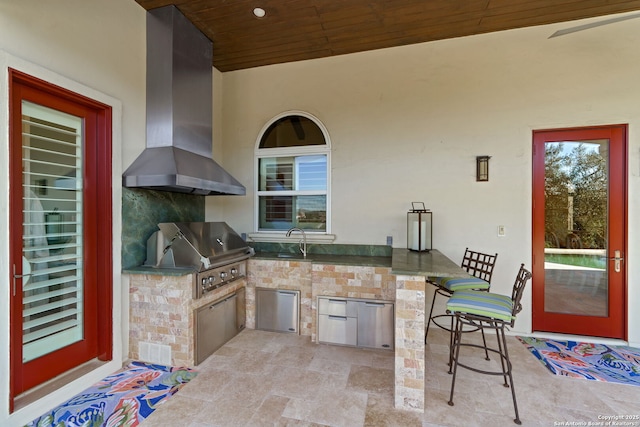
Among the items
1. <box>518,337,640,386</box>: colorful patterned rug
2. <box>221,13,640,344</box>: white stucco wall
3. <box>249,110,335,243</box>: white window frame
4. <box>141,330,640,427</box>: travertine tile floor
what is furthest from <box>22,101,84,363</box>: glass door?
<box>518,337,640,386</box>: colorful patterned rug

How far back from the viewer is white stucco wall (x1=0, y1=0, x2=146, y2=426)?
5.77 ft

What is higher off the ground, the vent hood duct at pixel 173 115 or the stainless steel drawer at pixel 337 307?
the vent hood duct at pixel 173 115

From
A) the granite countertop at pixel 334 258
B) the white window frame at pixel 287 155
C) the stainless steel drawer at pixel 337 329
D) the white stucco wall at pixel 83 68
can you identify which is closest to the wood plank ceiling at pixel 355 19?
the white stucco wall at pixel 83 68

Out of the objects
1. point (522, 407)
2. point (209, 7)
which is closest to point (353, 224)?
point (522, 407)

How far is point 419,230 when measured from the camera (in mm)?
3170

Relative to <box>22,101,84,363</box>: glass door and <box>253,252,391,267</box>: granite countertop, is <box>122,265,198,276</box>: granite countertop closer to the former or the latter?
<box>22,101,84,363</box>: glass door

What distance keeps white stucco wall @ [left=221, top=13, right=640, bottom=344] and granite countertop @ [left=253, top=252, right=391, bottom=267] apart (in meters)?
0.27

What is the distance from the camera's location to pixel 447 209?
336 cm

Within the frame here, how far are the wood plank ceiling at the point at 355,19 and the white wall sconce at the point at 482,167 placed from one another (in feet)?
4.80

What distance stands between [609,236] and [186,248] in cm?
442

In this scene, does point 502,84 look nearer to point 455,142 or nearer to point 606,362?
point 455,142

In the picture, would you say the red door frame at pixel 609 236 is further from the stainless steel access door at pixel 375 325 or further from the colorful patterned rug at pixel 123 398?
the colorful patterned rug at pixel 123 398

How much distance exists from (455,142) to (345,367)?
276 cm

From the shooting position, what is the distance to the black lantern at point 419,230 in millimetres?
3164
